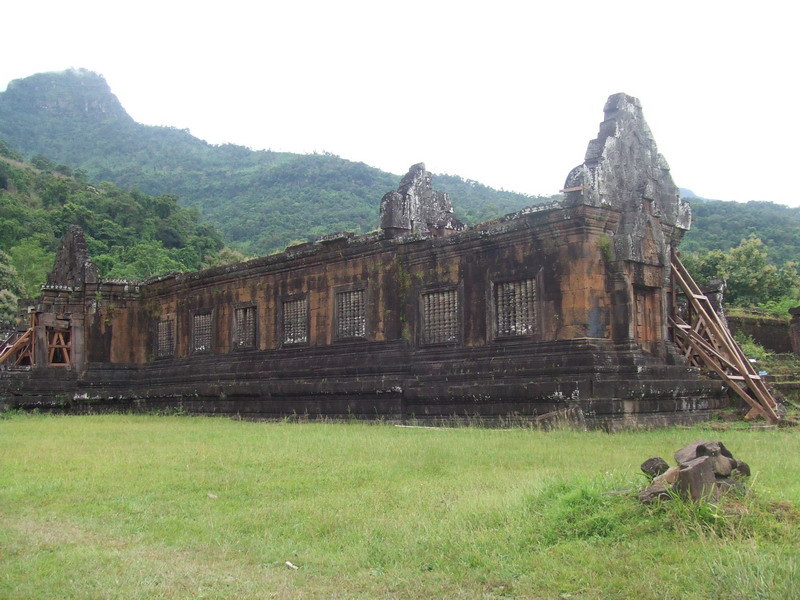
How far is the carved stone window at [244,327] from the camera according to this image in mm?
23141

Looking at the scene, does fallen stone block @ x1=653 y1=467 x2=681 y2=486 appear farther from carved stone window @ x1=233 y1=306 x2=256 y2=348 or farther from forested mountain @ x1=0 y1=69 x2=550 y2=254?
forested mountain @ x1=0 y1=69 x2=550 y2=254

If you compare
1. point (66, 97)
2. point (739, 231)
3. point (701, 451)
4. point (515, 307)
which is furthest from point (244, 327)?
point (66, 97)

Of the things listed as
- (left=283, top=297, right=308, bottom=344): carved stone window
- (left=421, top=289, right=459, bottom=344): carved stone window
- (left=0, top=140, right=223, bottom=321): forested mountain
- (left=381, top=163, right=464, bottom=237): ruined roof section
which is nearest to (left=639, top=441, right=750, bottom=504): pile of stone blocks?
(left=421, top=289, right=459, bottom=344): carved stone window

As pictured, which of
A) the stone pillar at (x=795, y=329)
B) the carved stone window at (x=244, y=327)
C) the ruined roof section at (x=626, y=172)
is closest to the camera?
the ruined roof section at (x=626, y=172)

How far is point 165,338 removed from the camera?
87.7 feet

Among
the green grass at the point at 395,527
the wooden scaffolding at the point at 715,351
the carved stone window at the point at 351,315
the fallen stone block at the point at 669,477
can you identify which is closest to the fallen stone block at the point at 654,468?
the green grass at the point at 395,527

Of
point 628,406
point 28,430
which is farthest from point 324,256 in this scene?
point 628,406

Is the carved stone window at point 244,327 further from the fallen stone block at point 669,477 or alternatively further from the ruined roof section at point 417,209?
the fallen stone block at point 669,477

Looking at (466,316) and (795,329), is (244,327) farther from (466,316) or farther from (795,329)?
(795,329)

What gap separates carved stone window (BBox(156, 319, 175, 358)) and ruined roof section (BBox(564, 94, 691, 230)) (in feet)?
49.6

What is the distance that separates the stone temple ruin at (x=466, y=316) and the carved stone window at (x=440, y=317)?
0.11ft

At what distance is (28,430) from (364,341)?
7305 mm

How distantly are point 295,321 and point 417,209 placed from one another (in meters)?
4.44

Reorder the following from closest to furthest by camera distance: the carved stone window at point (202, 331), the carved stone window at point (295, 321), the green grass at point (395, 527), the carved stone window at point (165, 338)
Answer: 1. the green grass at point (395, 527)
2. the carved stone window at point (295, 321)
3. the carved stone window at point (202, 331)
4. the carved stone window at point (165, 338)
